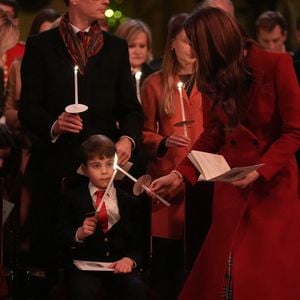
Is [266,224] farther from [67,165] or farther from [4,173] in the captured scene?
[4,173]

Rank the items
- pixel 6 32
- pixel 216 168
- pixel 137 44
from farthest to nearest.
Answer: pixel 137 44, pixel 6 32, pixel 216 168

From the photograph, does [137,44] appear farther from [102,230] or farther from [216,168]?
[216,168]

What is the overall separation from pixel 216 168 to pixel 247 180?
137 millimetres

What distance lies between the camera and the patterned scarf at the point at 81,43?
486 centimetres

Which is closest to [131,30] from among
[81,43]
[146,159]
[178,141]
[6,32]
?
[146,159]

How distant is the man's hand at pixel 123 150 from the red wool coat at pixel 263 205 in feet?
2.84

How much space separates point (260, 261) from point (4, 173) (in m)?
2.43

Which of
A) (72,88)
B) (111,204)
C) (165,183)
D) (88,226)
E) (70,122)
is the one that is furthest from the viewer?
(72,88)

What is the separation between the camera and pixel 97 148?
4.59 metres

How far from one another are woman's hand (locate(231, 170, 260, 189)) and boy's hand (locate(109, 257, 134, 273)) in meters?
0.98

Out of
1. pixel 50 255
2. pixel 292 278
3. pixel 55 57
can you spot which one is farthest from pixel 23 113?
pixel 292 278

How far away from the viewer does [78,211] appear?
184 inches

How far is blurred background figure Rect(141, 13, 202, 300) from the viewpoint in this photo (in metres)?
5.19

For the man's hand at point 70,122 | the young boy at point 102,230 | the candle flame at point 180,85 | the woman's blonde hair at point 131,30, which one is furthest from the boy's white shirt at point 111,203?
the woman's blonde hair at point 131,30
